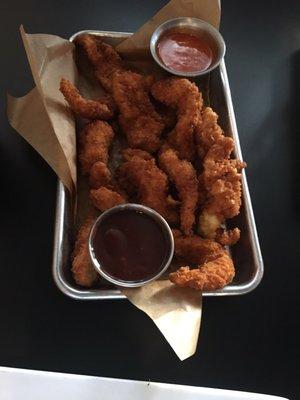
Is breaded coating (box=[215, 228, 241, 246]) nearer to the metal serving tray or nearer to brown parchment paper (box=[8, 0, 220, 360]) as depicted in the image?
the metal serving tray

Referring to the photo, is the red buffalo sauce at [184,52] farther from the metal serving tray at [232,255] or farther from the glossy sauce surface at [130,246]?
the glossy sauce surface at [130,246]

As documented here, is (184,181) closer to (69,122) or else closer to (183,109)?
(183,109)

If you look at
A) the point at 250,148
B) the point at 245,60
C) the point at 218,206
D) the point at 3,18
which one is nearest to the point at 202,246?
the point at 218,206

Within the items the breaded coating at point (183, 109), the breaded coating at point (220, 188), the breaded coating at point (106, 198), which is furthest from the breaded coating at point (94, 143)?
the breaded coating at point (220, 188)

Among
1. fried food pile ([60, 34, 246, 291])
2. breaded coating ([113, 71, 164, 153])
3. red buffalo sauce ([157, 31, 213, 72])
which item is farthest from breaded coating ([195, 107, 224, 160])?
red buffalo sauce ([157, 31, 213, 72])

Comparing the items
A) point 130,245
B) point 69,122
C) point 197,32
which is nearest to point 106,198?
point 130,245

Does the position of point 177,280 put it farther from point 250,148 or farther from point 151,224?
point 250,148
